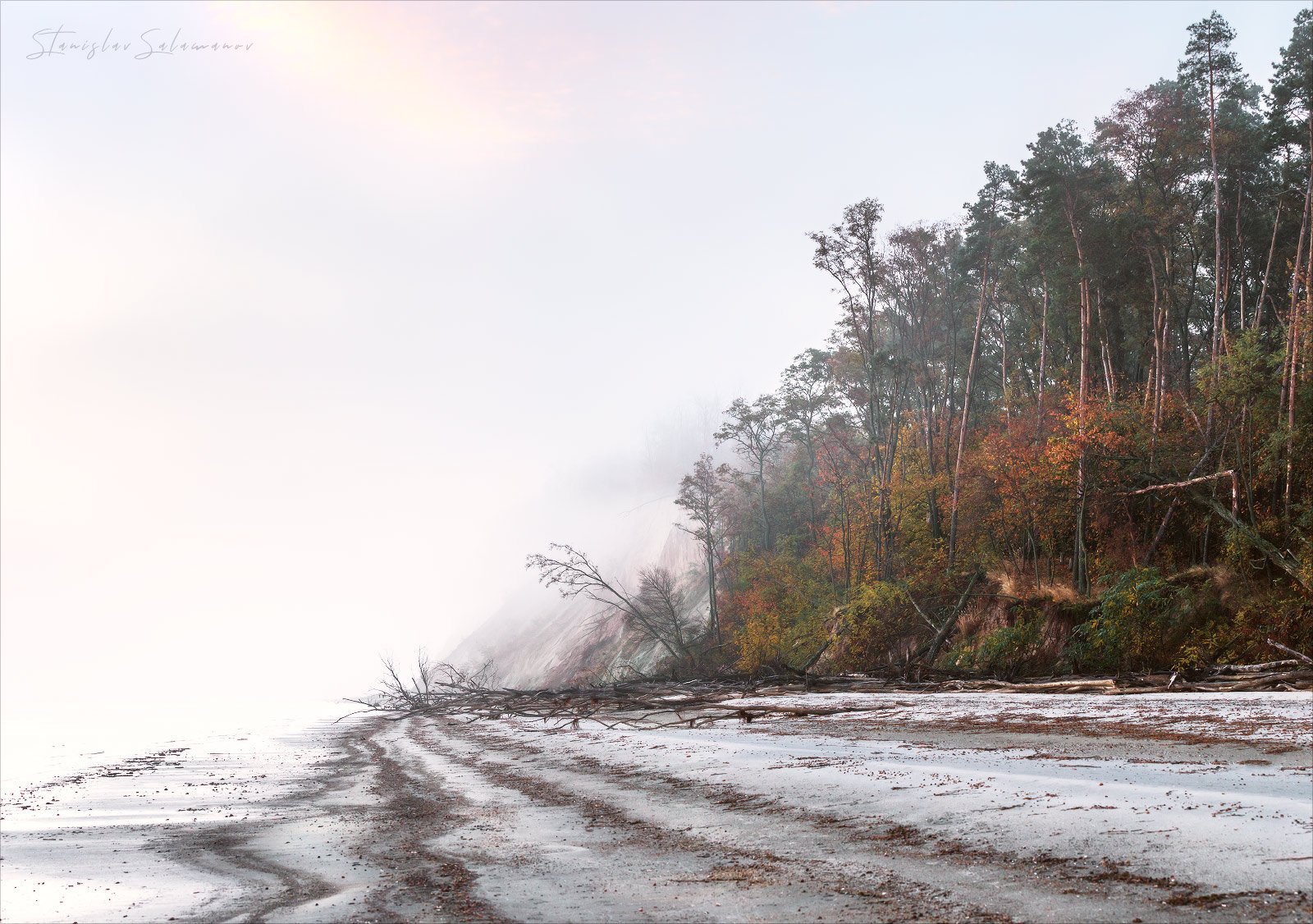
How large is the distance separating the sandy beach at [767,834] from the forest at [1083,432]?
9.08 m

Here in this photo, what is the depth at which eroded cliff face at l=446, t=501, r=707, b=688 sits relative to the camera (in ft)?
172

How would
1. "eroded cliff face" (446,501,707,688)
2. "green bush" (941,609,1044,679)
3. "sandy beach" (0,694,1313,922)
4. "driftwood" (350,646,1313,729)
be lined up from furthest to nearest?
"eroded cliff face" (446,501,707,688)
"green bush" (941,609,1044,679)
"driftwood" (350,646,1313,729)
"sandy beach" (0,694,1313,922)

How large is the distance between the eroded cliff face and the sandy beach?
3049 centimetres

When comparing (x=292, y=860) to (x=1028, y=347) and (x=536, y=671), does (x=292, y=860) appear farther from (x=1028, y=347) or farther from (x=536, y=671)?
(x=536, y=671)

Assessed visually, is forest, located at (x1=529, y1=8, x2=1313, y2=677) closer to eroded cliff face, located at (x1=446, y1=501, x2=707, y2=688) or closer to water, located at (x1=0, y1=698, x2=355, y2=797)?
eroded cliff face, located at (x1=446, y1=501, x2=707, y2=688)

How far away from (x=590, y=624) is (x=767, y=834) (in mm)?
58689

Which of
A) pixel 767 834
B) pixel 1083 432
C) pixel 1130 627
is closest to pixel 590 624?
pixel 1083 432

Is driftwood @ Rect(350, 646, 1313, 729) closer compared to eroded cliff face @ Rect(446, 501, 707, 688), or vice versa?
driftwood @ Rect(350, 646, 1313, 729)

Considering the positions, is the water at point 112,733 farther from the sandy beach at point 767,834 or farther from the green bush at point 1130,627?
the green bush at point 1130,627

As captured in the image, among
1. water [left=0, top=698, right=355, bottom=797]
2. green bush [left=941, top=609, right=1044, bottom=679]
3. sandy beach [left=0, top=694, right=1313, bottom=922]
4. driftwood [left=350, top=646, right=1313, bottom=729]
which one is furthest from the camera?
green bush [left=941, top=609, right=1044, bottom=679]

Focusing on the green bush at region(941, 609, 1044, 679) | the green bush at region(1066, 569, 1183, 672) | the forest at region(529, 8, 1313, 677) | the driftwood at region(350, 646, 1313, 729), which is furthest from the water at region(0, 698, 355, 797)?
the green bush at region(1066, 569, 1183, 672)

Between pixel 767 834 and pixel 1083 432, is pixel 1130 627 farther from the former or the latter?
pixel 767 834

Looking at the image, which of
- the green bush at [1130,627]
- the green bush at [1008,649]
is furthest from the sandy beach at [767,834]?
the green bush at [1008,649]

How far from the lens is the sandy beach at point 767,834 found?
3.72 metres
